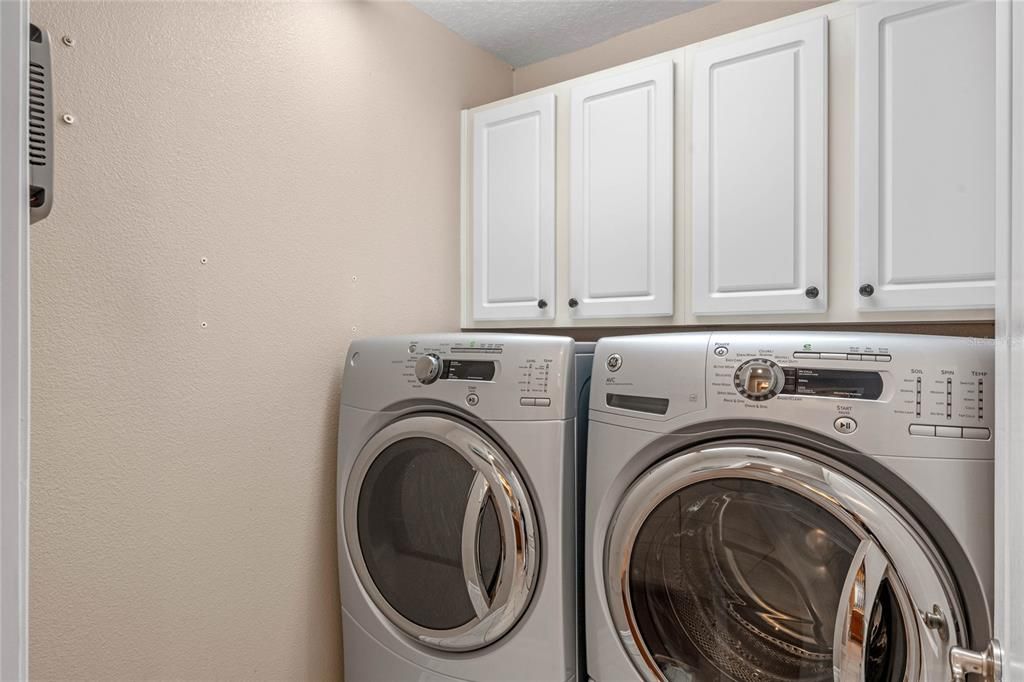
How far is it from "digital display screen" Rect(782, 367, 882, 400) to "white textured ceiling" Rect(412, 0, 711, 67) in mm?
1419

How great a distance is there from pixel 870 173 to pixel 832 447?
71 centimetres

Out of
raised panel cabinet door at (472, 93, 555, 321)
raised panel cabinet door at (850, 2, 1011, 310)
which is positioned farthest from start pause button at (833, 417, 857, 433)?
raised panel cabinet door at (472, 93, 555, 321)

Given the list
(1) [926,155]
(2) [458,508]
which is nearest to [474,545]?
(2) [458,508]

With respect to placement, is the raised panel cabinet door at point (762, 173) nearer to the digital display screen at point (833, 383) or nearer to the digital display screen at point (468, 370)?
the digital display screen at point (833, 383)

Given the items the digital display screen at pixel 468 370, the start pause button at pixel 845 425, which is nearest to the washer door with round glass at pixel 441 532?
the digital display screen at pixel 468 370

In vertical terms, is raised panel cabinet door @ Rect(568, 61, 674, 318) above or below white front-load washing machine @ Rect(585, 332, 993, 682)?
above

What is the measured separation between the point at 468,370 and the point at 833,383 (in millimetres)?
755

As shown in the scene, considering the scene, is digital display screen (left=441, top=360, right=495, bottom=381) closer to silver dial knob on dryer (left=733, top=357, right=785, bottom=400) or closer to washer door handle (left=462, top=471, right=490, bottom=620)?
washer door handle (left=462, top=471, right=490, bottom=620)

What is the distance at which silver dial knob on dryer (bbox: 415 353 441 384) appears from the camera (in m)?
1.44

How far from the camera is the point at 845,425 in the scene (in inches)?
38.9

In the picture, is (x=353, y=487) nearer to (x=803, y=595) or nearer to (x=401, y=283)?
(x=401, y=283)

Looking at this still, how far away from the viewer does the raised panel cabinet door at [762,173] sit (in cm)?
143

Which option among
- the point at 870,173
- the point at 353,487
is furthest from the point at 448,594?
the point at 870,173

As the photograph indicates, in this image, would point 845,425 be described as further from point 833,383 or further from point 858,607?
point 858,607
